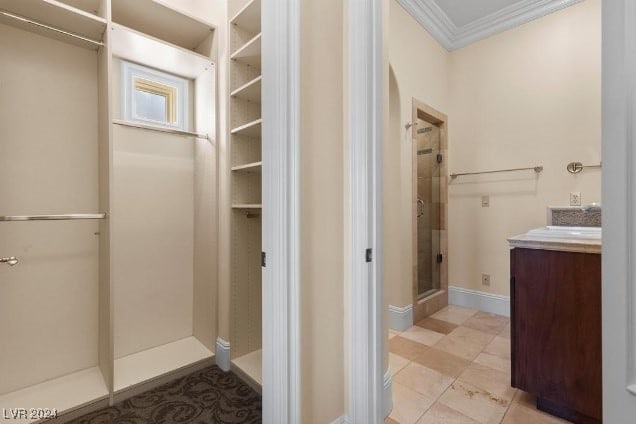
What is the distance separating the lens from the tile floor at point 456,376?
1.53 meters

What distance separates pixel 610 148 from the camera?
0.66 metres

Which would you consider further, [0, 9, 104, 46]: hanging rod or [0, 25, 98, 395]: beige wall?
[0, 25, 98, 395]: beige wall

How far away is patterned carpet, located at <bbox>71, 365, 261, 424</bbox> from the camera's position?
4.92 ft

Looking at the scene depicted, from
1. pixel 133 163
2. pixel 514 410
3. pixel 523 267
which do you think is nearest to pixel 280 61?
pixel 133 163

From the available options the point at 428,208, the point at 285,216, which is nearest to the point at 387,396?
the point at 285,216

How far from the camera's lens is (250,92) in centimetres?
183

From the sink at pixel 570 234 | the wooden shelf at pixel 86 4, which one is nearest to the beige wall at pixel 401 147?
the sink at pixel 570 234

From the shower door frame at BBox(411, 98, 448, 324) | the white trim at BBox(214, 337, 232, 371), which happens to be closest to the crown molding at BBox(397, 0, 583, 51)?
the shower door frame at BBox(411, 98, 448, 324)

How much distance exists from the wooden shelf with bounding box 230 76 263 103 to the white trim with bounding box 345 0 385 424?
0.67 metres

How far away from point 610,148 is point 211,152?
199 centimetres

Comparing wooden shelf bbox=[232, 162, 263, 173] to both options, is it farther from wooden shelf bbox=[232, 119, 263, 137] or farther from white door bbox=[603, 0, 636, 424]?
white door bbox=[603, 0, 636, 424]

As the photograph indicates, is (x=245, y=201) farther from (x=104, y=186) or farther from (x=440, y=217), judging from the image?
(x=440, y=217)

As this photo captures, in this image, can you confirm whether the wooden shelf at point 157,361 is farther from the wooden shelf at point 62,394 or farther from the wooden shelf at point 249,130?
the wooden shelf at point 249,130

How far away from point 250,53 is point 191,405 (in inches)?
82.1
